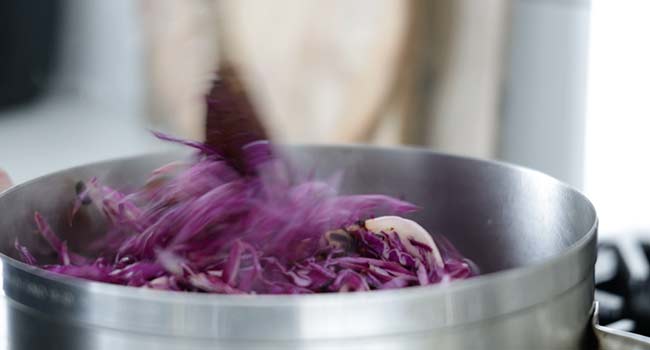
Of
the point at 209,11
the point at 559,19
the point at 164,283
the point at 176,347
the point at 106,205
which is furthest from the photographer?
the point at 209,11

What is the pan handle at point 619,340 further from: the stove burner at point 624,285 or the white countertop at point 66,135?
the white countertop at point 66,135

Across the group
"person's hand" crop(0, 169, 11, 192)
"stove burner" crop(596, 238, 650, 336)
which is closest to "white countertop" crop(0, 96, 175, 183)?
"stove burner" crop(596, 238, 650, 336)

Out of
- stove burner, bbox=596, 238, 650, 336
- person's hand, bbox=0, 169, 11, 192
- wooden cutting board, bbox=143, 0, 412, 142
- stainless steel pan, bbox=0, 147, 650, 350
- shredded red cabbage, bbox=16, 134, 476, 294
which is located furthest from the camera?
wooden cutting board, bbox=143, 0, 412, 142

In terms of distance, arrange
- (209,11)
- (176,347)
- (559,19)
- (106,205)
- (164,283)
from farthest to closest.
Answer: (209,11)
(559,19)
(106,205)
(164,283)
(176,347)

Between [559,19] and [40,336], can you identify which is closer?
[40,336]

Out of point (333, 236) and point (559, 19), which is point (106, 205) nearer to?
point (333, 236)

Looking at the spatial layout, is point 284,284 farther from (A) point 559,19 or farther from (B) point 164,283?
(A) point 559,19

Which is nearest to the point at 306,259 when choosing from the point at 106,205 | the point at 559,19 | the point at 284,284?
the point at 284,284

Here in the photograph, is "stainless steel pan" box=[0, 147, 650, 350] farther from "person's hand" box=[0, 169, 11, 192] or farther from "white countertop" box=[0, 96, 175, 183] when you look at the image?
"white countertop" box=[0, 96, 175, 183]

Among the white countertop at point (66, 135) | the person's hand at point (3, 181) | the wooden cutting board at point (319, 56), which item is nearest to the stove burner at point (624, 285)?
the person's hand at point (3, 181)
